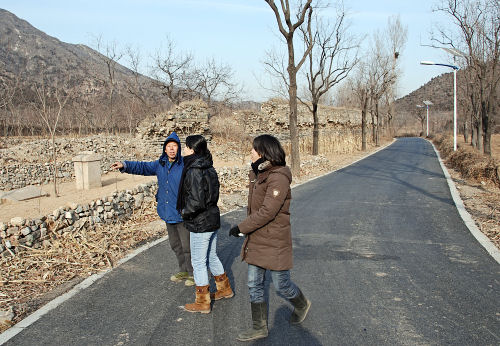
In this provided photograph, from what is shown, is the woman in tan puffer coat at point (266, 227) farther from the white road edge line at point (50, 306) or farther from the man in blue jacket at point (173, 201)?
the white road edge line at point (50, 306)

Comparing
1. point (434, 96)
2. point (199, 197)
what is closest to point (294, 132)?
point (199, 197)

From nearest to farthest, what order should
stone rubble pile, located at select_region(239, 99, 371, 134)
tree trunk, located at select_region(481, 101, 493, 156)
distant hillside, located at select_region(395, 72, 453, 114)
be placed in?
tree trunk, located at select_region(481, 101, 493, 156) < stone rubble pile, located at select_region(239, 99, 371, 134) < distant hillside, located at select_region(395, 72, 453, 114)

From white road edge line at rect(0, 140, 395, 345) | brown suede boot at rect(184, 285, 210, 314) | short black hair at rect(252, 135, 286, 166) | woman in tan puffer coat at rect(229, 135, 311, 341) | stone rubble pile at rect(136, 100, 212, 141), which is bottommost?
white road edge line at rect(0, 140, 395, 345)

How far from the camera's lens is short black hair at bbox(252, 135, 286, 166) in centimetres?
355

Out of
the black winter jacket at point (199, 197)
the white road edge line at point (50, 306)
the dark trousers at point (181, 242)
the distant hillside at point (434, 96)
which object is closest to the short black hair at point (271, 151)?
the black winter jacket at point (199, 197)

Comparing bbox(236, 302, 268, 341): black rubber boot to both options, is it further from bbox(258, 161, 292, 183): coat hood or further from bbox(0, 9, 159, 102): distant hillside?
bbox(0, 9, 159, 102): distant hillside

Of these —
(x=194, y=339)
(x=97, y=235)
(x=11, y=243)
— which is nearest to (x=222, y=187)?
(x=97, y=235)

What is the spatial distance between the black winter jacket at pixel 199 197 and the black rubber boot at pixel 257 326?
94cm

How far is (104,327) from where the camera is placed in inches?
151

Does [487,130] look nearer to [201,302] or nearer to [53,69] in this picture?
[201,302]

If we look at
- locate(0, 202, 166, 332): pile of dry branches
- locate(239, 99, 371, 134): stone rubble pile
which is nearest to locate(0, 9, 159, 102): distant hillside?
locate(239, 99, 371, 134): stone rubble pile

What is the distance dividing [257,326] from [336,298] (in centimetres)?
114

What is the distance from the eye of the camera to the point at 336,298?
173 inches

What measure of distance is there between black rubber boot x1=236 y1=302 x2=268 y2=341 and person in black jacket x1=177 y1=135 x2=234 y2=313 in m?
0.66
